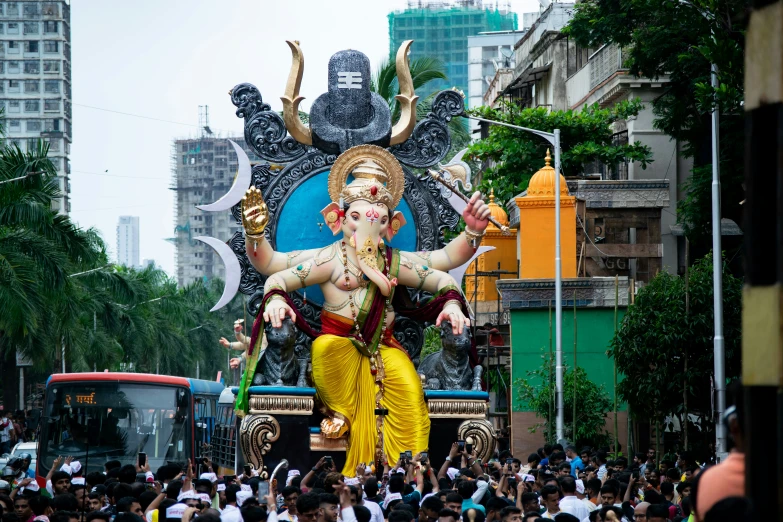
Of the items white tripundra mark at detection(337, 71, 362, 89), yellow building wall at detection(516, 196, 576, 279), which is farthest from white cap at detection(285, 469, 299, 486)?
yellow building wall at detection(516, 196, 576, 279)

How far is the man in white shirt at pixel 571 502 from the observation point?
10242mm

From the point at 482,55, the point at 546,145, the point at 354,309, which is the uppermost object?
the point at 482,55

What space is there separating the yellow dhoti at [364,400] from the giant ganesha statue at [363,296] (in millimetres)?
13

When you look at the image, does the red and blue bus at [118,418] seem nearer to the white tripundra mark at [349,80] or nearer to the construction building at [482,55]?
the white tripundra mark at [349,80]

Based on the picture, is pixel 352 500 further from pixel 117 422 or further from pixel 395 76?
pixel 395 76

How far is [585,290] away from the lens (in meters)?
27.2

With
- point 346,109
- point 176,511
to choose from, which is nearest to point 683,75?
point 346,109

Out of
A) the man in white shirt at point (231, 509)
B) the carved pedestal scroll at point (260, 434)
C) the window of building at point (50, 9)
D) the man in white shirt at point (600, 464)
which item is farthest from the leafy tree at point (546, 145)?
the window of building at point (50, 9)

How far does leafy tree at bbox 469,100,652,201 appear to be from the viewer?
32.8 meters

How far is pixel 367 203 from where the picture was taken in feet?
57.6

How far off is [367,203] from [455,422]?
3.02 metres

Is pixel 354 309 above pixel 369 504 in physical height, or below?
above

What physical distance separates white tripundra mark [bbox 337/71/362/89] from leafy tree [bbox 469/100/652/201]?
14632 millimetres

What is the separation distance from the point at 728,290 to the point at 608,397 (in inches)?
211
